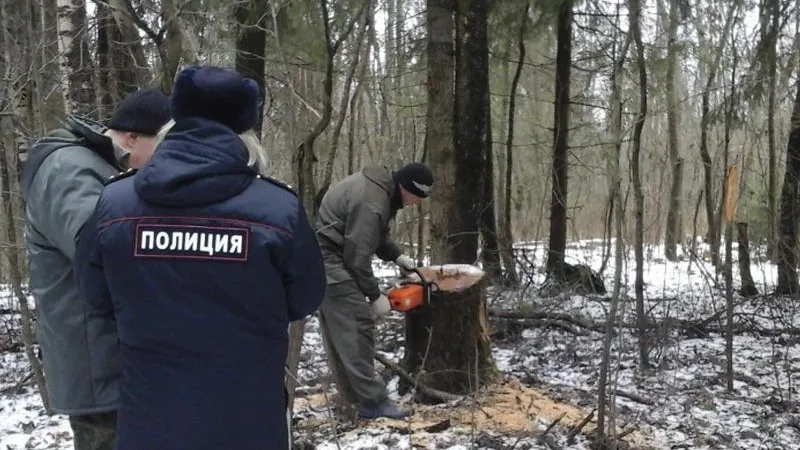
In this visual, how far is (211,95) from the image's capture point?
2.08 metres

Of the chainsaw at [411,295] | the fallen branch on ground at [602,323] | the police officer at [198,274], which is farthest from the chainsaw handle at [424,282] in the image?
the police officer at [198,274]

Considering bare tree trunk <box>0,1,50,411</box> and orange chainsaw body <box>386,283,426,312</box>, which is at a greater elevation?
bare tree trunk <box>0,1,50,411</box>

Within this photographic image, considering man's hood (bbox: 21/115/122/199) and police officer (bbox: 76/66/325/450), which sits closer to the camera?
police officer (bbox: 76/66/325/450)

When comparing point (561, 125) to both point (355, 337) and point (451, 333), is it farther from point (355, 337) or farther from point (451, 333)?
point (355, 337)

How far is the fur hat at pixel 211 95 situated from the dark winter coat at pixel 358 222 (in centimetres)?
269

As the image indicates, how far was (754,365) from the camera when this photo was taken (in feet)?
20.9

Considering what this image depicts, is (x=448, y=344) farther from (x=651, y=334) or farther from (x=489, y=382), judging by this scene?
(x=651, y=334)

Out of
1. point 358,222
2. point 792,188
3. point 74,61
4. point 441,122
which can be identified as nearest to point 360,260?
point 358,222

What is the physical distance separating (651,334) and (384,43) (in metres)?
10.3

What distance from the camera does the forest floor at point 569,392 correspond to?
14.8ft

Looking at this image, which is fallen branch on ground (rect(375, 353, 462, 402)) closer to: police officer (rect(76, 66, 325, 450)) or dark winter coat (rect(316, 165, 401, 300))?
dark winter coat (rect(316, 165, 401, 300))

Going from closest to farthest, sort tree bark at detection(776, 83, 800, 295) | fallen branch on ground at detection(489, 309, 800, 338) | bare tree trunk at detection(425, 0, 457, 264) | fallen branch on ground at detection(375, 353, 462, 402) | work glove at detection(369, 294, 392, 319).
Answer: work glove at detection(369, 294, 392, 319)
fallen branch on ground at detection(375, 353, 462, 402)
fallen branch on ground at detection(489, 309, 800, 338)
bare tree trunk at detection(425, 0, 457, 264)
tree bark at detection(776, 83, 800, 295)

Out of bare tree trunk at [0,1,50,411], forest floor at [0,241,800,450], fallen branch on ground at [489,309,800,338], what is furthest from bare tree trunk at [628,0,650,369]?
bare tree trunk at [0,1,50,411]

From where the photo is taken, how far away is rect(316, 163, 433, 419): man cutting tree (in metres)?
4.91
